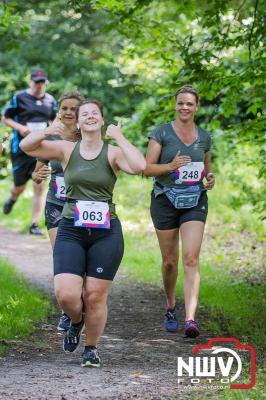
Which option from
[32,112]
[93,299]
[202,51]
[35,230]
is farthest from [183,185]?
[35,230]

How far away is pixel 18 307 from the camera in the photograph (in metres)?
8.20

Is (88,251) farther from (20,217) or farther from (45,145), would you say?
(20,217)

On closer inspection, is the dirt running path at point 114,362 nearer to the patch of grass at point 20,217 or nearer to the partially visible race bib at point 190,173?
the partially visible race bib at point 190,173

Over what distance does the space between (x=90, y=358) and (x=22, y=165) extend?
6.70 m

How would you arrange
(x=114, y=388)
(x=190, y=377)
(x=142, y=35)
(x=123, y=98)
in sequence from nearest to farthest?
(x=114, y=388) → (x=190, y=377) → (x=142, y=35) → (x=123, y=98)

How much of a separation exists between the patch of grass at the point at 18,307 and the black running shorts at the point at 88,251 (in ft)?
3.68

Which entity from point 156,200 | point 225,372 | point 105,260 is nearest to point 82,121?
point 105,260

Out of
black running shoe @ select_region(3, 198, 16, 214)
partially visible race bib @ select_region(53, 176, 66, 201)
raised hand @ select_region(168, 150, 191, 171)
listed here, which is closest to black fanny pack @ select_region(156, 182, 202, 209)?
raised hand @ select_region(168, 150, 191, 171)

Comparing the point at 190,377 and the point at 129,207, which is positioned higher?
the point at 129,207

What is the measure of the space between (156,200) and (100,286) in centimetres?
183

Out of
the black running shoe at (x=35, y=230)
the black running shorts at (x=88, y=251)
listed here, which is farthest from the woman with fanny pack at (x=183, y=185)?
the black running shoe at (x=35, y=230)

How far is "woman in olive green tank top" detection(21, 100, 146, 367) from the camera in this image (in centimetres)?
628

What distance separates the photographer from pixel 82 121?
650 centimetres

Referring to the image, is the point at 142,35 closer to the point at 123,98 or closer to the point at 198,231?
the point at 198,231
